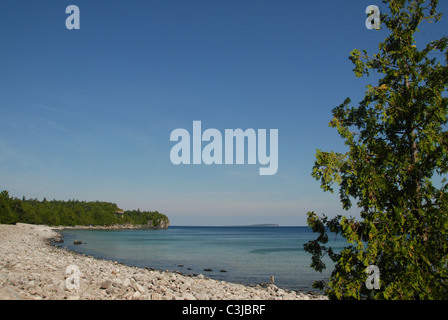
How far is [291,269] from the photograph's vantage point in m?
36.9

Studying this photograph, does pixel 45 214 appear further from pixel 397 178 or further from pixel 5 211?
pixel 397 178

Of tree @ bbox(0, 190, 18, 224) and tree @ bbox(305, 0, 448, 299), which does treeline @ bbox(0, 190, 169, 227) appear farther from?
tree @ bbox(305, 0, 448, 299)

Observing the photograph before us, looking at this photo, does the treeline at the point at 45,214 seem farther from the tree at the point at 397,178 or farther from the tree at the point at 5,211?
the tree at the point at 397,178

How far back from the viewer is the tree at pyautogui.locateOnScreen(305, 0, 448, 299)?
9.16 meters

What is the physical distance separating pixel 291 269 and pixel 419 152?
30125mm

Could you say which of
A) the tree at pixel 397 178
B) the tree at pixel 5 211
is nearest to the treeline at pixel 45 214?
the tree at pixel 5 211

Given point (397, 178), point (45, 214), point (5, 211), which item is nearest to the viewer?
point (397, 178)

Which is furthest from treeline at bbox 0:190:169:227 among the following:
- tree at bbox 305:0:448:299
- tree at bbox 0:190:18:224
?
tree at bbox 305:0:448:299

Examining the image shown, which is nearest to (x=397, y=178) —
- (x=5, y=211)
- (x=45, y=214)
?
(x=5, y=211)

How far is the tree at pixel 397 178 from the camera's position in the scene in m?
9.16

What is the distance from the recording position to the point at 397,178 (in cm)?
989
